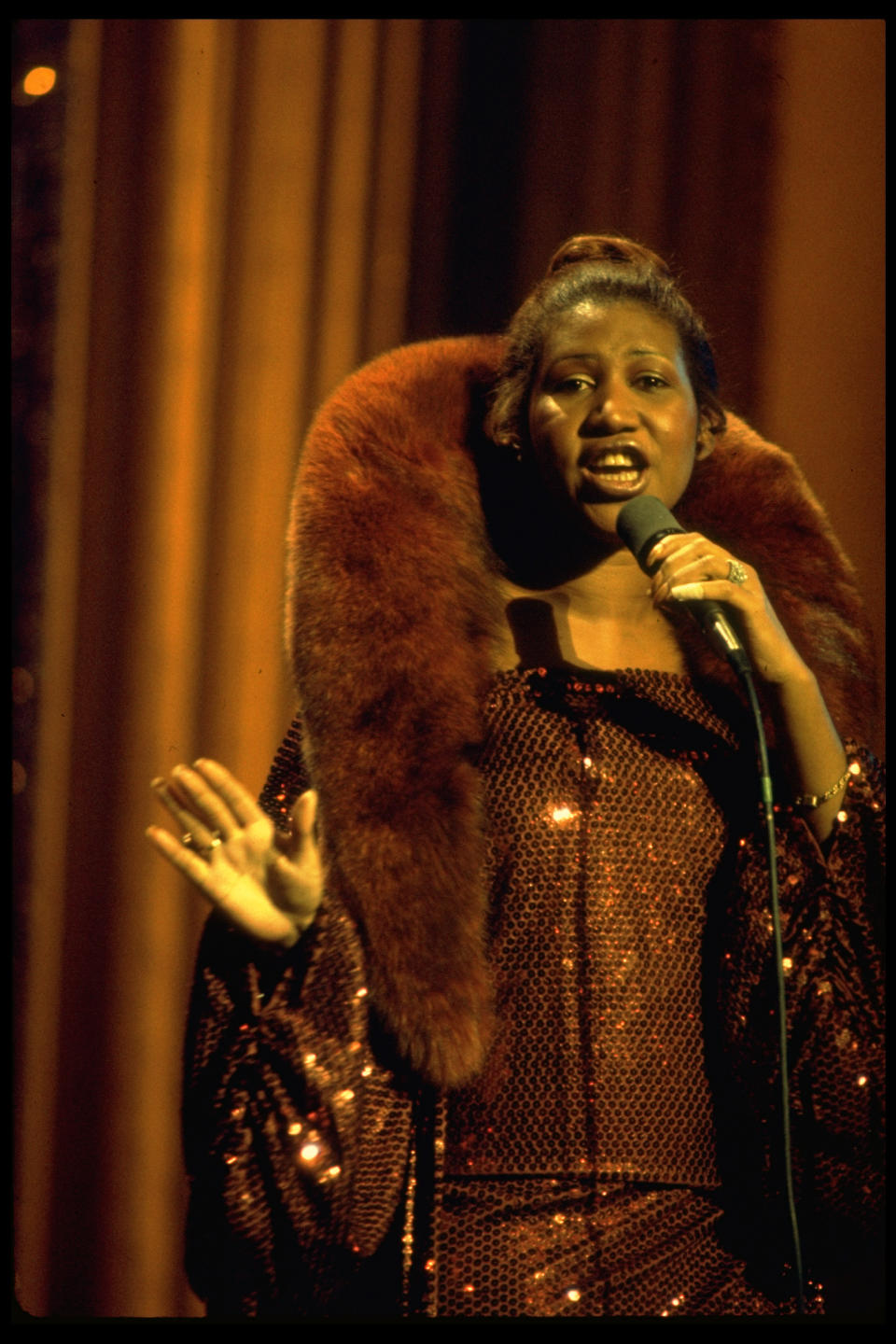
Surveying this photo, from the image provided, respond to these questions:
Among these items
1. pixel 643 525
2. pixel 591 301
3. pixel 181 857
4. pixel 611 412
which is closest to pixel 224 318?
pixel 591 301

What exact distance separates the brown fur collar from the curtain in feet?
1.79

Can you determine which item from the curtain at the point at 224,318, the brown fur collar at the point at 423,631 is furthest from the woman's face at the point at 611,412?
the curtain at the point at 224,318

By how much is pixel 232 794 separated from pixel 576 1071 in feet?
1.42

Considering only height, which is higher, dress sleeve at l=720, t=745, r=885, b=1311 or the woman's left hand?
the woman's left hand

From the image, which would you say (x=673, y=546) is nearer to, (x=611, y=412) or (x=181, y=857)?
(x=611, y=412)

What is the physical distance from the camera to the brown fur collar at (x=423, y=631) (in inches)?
48.9

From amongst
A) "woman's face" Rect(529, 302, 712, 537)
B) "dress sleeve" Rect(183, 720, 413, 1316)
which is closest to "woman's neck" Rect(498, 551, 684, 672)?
"woman's face" Rect(529, 302, 712, 537)

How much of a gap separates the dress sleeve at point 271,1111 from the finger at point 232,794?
0.33 ft

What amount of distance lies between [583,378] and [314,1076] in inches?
28.2

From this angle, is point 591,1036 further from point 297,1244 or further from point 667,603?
point 667,603

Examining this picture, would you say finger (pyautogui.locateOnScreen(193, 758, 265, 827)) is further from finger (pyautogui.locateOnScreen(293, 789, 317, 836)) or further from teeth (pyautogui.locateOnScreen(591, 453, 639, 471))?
teeth (pyautogui.locateOnScreen(591, 453, 639, 471))

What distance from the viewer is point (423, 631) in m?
1.34

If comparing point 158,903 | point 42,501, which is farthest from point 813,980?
point 42,501

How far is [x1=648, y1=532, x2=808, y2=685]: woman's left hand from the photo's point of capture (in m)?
1.12
